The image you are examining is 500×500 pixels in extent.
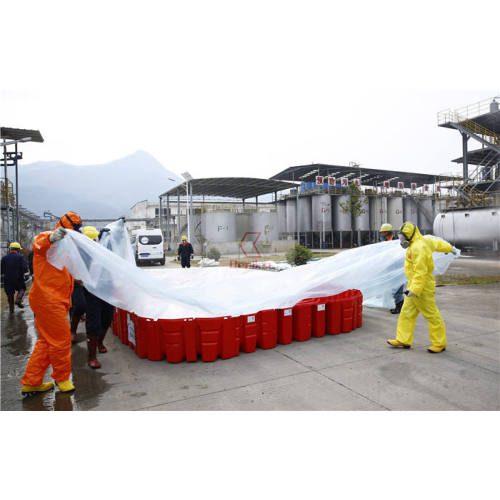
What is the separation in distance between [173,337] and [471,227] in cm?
2002

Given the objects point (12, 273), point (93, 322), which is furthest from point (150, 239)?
point (93, 322)

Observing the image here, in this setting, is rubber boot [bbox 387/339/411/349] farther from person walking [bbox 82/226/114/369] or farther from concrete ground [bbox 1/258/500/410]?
person walking [bbox 82/226/114/369]

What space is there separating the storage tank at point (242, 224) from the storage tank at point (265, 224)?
25 cm

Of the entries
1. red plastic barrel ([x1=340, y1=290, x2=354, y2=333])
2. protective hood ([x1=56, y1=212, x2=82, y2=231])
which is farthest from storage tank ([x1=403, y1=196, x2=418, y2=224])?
protective hood ([x1=56, y1=212, x2=82, y2=231])

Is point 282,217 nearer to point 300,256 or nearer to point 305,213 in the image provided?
point 305,213

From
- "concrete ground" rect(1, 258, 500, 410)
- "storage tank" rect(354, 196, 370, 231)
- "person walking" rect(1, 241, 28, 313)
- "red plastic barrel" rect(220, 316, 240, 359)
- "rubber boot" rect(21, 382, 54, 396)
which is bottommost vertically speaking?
"concrete ground" rect(1, 258, 500, 410)

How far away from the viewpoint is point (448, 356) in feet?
16.4

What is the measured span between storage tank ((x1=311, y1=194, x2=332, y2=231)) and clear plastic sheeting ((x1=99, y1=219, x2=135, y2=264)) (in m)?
32.1

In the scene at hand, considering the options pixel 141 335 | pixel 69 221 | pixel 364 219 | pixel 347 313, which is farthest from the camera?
pixel 364 219

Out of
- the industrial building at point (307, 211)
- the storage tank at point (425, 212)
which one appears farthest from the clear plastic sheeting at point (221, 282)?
the storage tank at point (425, 212)

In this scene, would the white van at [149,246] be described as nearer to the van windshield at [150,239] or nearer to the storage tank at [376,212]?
the van windshield at [150,239]

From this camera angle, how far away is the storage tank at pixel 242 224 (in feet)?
116

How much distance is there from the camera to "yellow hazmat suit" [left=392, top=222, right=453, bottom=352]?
5.00 meters

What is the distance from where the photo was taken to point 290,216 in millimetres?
40344
